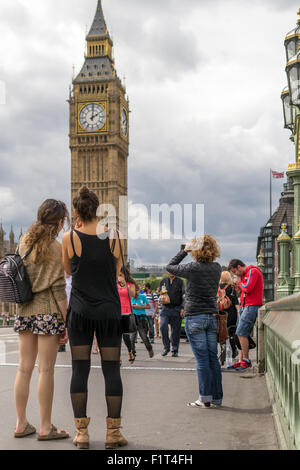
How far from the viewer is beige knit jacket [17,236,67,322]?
474 centimetres

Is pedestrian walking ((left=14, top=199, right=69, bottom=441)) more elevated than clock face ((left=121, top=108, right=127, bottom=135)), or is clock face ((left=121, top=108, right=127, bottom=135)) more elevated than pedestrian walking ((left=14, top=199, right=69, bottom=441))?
clock face ((left=121, top=108, right=127, bottom=135))

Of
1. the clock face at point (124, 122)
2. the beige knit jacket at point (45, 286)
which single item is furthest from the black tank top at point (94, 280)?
the clock face at point (124, 122)

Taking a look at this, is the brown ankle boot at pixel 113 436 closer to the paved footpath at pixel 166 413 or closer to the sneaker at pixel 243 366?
the paved footpath at pixel 166 413

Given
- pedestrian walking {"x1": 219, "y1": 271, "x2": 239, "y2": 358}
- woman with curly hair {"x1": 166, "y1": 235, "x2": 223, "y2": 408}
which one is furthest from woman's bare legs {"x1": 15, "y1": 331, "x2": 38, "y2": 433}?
pedestrian walking {"x1": 219, "y1": 271, "x2": 239, "y2": 358}

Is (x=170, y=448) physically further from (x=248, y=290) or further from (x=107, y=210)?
(x=248, y=290)

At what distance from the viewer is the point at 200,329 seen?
6.12 m

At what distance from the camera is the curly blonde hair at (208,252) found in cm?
614

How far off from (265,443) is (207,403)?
1.53m

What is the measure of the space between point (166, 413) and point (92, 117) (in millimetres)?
89106

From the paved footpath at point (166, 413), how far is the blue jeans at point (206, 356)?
186mm

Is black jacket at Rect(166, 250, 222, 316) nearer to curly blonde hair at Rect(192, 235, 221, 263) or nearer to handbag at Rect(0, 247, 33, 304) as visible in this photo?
curly blonde hair at Rect(192, 235, 221, 263)

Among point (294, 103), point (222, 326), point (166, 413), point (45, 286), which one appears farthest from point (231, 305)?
point (45, 286)

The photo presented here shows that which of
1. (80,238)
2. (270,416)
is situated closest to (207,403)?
(270,416)

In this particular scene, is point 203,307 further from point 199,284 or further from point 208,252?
point 208,252
